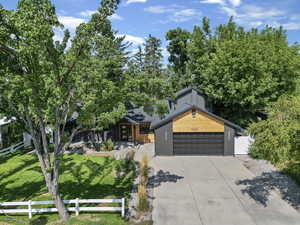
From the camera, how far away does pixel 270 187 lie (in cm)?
1145

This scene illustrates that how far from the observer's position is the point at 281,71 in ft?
63.6

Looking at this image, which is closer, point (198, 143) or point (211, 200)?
point (211, 200)

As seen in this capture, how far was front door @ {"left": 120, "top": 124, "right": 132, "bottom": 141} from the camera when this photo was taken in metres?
21.9

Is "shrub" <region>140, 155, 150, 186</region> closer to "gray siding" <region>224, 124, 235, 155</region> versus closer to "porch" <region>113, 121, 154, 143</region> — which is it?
"gray siding" <region>224, 124, 235, 155</region>

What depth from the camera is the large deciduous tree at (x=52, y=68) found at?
6.51 m

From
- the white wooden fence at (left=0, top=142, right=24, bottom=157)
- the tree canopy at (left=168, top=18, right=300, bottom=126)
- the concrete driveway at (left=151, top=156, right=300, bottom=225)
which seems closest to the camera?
the concrete driveway at (left=151, top=156, right=300, bottom=225)

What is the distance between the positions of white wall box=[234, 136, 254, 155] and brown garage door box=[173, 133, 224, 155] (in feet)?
3.47

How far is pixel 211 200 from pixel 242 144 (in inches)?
333

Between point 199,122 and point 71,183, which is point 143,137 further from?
point 71,183

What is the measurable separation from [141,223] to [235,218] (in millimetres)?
3610

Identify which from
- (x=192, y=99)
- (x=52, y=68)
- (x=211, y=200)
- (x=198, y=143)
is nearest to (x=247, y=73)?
(x=198, y=143)

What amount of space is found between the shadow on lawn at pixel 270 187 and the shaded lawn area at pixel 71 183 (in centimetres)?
610

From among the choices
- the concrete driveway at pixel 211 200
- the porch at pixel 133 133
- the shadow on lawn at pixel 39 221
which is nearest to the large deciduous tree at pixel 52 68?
the shadow on lawn at pixel 39 221

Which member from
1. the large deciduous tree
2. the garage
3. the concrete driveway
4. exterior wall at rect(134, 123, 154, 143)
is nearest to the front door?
exterior wall at rect(134, 123, 154, 143)
